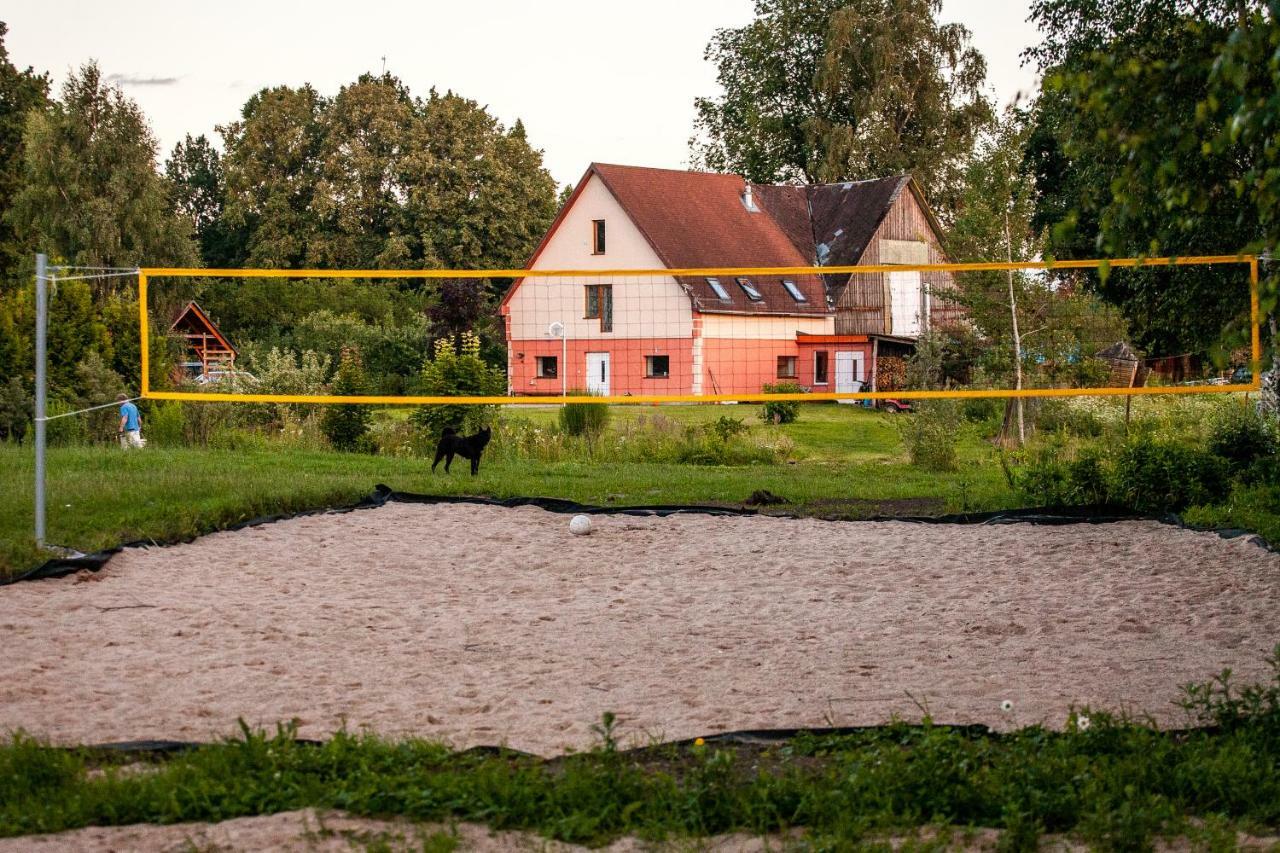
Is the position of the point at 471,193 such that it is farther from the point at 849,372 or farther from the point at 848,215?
the point at 849,372

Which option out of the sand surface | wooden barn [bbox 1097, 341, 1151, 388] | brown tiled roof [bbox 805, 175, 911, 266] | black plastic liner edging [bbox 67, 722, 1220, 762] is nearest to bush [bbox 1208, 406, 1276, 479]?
the sand surface

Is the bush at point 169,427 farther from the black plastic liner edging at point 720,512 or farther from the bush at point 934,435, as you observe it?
the bush at point 934,435

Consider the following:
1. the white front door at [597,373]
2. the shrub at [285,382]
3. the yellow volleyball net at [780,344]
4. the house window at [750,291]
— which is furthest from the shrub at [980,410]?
the shrub at [285,382]

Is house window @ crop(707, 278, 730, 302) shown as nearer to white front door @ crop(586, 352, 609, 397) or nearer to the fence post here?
white front door @ crop(586, 352, 609, 397)

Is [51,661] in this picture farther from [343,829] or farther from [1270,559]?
[1270,559]

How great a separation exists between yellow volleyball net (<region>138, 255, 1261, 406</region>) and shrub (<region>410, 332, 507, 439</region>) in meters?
0.15

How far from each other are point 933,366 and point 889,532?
249 inches

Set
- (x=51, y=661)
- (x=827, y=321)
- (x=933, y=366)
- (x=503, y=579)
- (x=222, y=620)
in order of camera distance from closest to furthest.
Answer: (x=51, y=661) → (x=222, y=620) → (x=503, y=579) → (x=933, y=366) → (x=827, y=321)

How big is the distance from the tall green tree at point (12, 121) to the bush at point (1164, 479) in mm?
37070

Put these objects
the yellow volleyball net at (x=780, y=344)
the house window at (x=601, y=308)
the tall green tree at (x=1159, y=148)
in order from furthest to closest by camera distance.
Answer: the house window at (x=601, y=308) < the yellow volleyball net at (x=780, y=344) < the tall green tree at (x=1159, y=148)

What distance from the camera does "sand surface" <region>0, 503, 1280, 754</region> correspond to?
4.77 metres

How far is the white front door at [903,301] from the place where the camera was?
32969 mm

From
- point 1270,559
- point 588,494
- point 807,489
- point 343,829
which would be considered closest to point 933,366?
point 807,489

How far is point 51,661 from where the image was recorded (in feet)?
17.9
